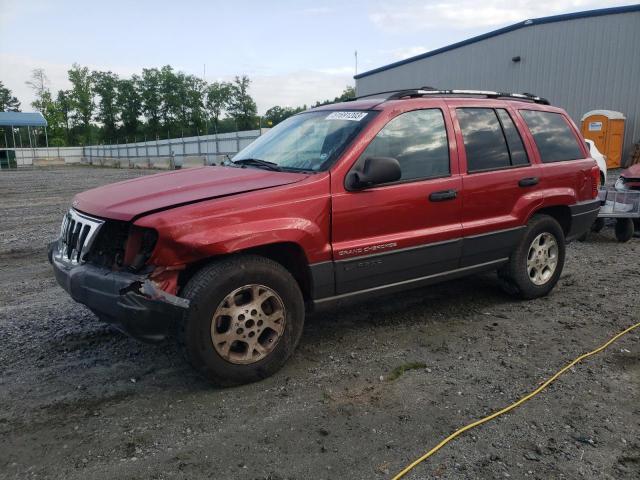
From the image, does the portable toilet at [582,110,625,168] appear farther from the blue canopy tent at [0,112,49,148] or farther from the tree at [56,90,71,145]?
the tree at [56,90,71,145]

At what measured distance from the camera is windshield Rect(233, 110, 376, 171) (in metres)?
3.94

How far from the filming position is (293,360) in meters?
3.87

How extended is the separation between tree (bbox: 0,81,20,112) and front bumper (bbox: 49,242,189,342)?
352 ft

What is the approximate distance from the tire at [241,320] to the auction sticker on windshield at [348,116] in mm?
1380

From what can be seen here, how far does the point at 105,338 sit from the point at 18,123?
57.5 m

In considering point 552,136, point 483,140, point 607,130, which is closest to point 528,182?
point 483,140

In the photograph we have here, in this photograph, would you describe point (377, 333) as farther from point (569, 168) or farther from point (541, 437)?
point (569, 168)

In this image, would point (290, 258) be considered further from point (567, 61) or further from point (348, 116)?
point (567, 61)

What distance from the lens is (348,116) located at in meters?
Result: 4.21

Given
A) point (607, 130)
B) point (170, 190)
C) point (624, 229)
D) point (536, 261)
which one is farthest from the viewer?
point (607, 130)

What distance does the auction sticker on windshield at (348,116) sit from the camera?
13.5ft

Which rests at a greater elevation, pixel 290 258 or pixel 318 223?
pixel 318 223

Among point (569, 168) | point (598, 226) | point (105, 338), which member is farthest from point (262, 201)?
point (598, 226)

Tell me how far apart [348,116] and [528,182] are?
6.06 ft
